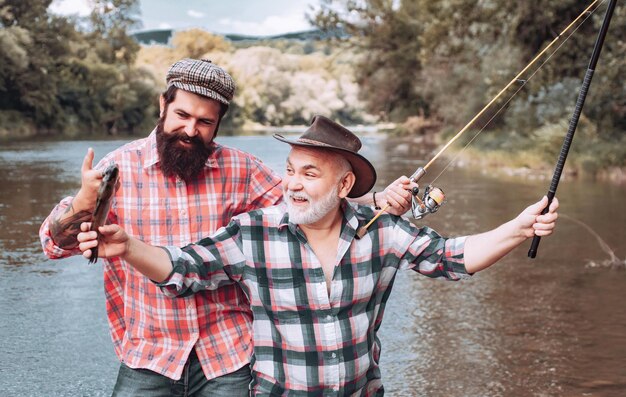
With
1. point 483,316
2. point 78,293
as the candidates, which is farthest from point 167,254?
point 78,293

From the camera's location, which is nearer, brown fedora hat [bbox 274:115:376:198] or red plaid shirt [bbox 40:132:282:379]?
brown fedora hat [bbox 274:115:376:198]

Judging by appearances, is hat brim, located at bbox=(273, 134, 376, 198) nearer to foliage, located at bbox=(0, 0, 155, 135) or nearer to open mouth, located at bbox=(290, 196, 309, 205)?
open mouth, located at bbox=(290, 196, 309, 205)

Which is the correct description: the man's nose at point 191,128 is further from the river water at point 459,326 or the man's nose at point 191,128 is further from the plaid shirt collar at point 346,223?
the river water at point 459,326

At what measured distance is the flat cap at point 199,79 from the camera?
343 centimetres

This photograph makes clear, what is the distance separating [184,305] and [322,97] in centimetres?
10707

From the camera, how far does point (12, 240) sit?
1150 centimetres

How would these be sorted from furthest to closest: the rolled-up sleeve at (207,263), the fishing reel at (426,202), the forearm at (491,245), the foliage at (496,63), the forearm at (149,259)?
the foliage at (496,63) < the fishing reel at (426,202) < the forearm at (491,245) < the rolled-up sleeve at (207,263) < the forearm at (149,259)

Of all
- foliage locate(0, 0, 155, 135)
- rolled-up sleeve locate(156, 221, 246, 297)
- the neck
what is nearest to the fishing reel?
the neck

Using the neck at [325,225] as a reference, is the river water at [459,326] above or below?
below

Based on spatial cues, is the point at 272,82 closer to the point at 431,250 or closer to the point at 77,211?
the point at 431,250

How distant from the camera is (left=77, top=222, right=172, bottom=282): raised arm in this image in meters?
2.84

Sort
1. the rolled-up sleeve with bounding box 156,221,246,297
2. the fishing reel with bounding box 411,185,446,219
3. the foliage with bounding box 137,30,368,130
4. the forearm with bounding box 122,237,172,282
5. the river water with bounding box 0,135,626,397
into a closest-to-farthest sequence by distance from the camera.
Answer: the forearm with bounding box 122,237,172,282, the rolled-up sleeve with bounding box 156,221,246,297, the fishing reel with bounding box 411,185,446,219, the river water with bounding box 0,135,626,397, the foliage with bounding box 137,30,368,130

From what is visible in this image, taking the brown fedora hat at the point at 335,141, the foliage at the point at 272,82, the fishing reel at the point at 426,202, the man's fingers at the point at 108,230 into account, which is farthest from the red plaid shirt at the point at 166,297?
the foliage at the point at 272,82

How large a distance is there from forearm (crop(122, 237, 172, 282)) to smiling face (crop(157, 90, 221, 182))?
44cm
